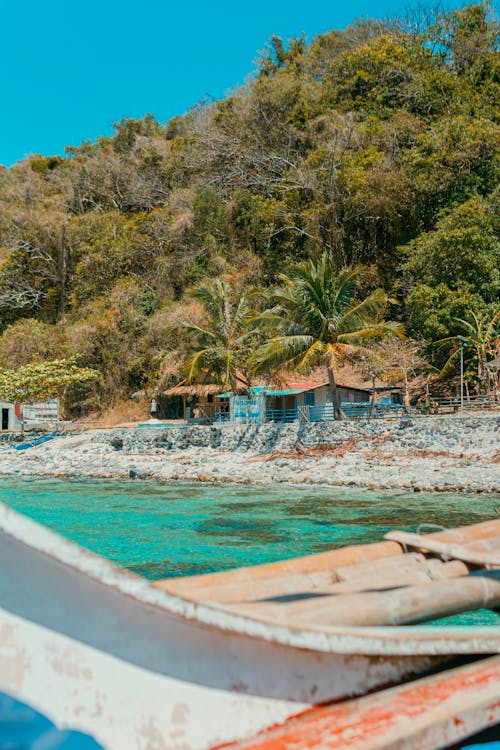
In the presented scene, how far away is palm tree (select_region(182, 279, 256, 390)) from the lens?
23203 mm

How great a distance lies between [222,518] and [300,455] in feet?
26.7

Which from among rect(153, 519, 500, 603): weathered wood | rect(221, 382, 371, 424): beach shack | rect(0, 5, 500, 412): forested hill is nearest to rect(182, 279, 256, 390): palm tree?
rect(221, 382, 371, 424): beach shack

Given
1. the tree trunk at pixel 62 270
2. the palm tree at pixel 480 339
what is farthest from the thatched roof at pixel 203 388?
the tree trunk at pixel 62 270

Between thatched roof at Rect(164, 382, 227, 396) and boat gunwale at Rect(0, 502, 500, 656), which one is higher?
thatched roof at Rect(164, 382, 227, 396)

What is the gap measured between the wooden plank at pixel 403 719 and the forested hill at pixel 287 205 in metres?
22.7

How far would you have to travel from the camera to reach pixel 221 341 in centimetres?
2436

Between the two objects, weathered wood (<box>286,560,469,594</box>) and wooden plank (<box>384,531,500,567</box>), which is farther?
wooden plank (<box>384,531,500,567</box>)

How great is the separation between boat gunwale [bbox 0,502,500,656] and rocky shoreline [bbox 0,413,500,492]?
1304 centimetres

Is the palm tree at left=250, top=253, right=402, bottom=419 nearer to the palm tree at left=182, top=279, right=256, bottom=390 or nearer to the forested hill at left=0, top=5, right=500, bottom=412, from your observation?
the palm tree at left=182, top=279, right=256, bottom=390

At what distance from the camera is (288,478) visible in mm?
16922

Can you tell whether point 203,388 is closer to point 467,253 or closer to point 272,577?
point 467,253

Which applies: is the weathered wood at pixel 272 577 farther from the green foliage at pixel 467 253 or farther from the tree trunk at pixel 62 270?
the tree trunk at pixel 62 270

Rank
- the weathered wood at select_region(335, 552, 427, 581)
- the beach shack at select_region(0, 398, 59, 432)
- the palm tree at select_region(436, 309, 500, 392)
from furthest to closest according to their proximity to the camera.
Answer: the beach shack at select_region(0, 398, 59, 432) < the palm tree at select_region(436, 309, 500, 392) < the weathered wood at select_region(335, 552, 427, 581)

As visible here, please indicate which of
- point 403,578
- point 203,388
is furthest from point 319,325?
point 403,578
